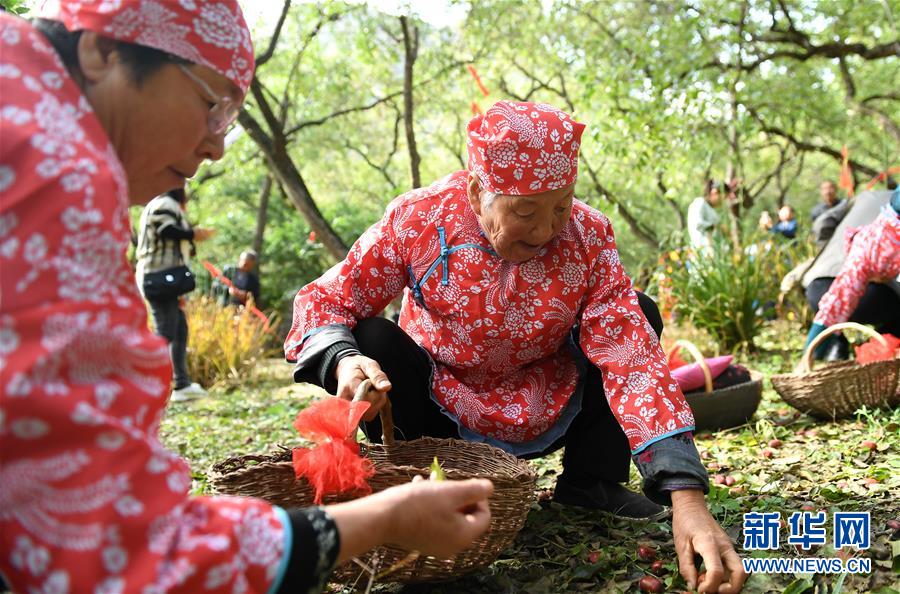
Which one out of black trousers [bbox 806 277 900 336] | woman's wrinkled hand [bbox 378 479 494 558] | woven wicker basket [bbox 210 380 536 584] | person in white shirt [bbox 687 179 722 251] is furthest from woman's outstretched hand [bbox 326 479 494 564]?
person in white shirt [bbox 687 179 722 251]

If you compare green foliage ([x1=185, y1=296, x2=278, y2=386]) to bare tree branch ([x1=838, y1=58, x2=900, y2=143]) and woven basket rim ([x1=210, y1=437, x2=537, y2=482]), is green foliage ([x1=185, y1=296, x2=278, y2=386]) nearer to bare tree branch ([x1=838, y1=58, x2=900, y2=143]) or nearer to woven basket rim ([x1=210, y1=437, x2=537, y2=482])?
woven basket rim ([x1=210, y1=437, x2=537, y2=482])

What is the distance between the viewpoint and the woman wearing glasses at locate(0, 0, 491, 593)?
0.93 metres

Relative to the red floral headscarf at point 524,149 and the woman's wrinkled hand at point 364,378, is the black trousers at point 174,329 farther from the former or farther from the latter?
the red floral headscarf at point 524,149

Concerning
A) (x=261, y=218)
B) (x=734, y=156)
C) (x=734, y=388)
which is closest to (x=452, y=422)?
(x=734, y=388)

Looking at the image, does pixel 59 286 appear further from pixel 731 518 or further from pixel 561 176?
pixel 731 518

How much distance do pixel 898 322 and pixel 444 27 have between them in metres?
9.67

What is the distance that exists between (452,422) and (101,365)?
1670 millimetres

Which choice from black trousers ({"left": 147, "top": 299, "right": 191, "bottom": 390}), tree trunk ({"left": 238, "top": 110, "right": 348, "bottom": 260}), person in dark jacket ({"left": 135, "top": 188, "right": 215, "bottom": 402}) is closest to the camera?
person in dark jacket ({"left": 135, "top": 188, "right": 215, "bottom": 402})

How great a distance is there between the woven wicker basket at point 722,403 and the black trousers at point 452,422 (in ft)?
3.60

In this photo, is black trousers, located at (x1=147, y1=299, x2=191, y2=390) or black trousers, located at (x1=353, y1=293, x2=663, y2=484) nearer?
black trousers, located at (x1=353, y1=293, x2=663, y2=484)

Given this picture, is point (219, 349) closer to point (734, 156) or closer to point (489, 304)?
point (489, 304)

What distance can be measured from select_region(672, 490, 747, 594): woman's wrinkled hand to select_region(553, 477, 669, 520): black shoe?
1.82 feet

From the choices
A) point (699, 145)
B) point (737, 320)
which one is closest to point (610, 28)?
point (699, 145)

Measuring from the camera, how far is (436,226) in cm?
241
